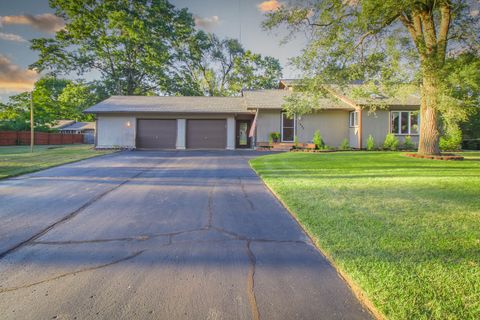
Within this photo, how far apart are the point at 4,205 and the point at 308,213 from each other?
17.2ft

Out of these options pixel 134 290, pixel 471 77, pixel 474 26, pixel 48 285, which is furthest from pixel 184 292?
pixel 474 26

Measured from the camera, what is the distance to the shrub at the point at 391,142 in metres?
16.4

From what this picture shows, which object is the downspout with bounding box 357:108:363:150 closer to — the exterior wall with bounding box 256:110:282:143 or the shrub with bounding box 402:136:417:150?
the shrub with bounding box 402:136:417:150

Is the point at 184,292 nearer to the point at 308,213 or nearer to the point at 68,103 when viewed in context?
the point at 308,213

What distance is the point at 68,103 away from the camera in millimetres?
32844

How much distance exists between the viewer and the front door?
837 inches

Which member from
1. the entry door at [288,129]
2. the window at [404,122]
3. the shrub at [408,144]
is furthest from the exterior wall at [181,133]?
the shrub at [408,144]

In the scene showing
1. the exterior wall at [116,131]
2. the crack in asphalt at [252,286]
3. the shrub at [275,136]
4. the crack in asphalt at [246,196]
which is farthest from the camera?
the exterior wall at [116,131]

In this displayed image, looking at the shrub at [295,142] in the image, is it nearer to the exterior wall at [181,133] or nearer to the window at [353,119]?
the window at [353,119]

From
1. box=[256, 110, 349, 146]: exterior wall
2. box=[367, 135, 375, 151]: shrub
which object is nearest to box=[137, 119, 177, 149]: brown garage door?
box=[256, 110, 349, 146]: exterior wall

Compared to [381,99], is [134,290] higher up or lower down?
lower down

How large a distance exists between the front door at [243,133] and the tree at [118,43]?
15.3 metres

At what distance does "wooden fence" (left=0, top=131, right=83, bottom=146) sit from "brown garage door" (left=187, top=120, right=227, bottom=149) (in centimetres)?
1808

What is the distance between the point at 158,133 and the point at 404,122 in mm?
17300
